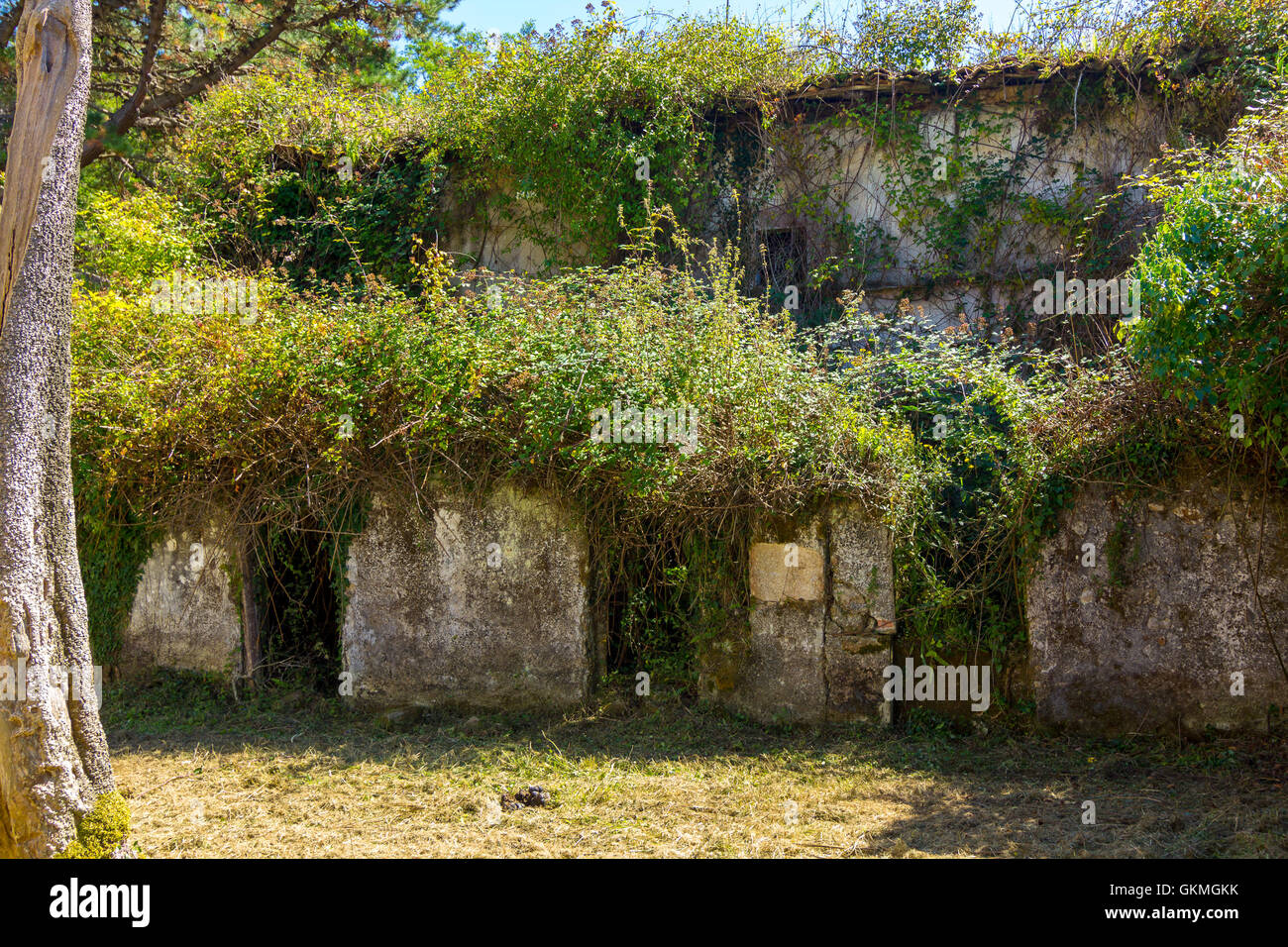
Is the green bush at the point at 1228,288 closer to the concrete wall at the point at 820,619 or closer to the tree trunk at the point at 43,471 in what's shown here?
the concrete wall at the point at 820,619

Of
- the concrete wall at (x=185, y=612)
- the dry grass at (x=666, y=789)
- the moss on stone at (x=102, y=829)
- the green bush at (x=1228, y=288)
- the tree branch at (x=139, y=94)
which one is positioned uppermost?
the tree branch at (x=139, y=94)

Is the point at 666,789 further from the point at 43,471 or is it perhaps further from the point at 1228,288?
the point at 1228,288

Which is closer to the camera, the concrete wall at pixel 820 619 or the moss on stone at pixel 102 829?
the moss on stone at pixel 102 829

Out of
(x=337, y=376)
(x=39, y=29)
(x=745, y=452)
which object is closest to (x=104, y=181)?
(x=337, y=376)

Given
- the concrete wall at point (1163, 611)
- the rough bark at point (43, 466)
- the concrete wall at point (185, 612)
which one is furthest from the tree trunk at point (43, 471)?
the concrete wall at point (1163, 611)

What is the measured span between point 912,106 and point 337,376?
24.3 feet

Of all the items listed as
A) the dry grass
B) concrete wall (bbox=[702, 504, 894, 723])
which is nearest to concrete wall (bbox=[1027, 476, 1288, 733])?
the dry grass

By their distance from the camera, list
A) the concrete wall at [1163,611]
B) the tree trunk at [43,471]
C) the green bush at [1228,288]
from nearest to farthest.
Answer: the tree trunk at [43,471], the green bush at [1228,288], the concrete wall at [1163,611]

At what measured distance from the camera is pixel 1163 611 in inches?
222

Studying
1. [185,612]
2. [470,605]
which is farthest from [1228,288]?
[185,612]

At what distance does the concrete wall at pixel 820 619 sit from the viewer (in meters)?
6.01

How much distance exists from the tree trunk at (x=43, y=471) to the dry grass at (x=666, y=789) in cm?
72

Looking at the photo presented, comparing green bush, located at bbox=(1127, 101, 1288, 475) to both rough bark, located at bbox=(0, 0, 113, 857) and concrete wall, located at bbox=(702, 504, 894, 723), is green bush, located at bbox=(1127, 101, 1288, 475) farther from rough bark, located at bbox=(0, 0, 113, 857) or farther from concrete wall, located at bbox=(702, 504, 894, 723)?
rough bark, located at bbox=(0, 0, 113, 857)
